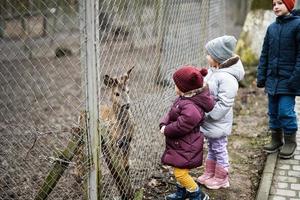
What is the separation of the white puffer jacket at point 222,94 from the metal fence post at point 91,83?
1.27 m

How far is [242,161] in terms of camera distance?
18.0 feet

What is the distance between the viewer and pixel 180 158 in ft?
13.1

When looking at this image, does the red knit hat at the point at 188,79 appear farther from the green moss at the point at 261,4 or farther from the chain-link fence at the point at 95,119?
the green moss at the point at 261,4

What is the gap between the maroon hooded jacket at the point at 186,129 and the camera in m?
3.85

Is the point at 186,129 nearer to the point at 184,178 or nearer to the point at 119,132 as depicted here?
the point at 184,178

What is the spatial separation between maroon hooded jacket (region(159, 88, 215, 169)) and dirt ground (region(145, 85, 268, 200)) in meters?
0.75

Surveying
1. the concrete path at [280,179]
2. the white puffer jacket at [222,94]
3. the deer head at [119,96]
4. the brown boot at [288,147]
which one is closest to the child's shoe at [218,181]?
the concrete path at [280,179]

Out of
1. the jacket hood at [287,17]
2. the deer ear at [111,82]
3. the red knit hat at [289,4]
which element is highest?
the red knit hat at [289,4]

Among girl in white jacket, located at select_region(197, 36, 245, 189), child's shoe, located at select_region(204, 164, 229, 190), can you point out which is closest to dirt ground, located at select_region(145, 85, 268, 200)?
child's shoe, located at select_region(204, 164, 229, 190)

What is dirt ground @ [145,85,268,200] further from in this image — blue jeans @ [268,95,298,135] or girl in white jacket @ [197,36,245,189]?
blue jeans @ [268,95,298,135]

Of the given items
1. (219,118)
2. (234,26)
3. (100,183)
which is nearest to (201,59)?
(219,118)

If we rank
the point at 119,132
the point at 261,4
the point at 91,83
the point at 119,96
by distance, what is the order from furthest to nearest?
the point at 261,4 < the point at 119,96 < the point at 119,132 < the point at 91,83

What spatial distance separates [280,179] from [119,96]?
1.96 metres

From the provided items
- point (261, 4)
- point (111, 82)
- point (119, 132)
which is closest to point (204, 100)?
Result: point (119, 132)
